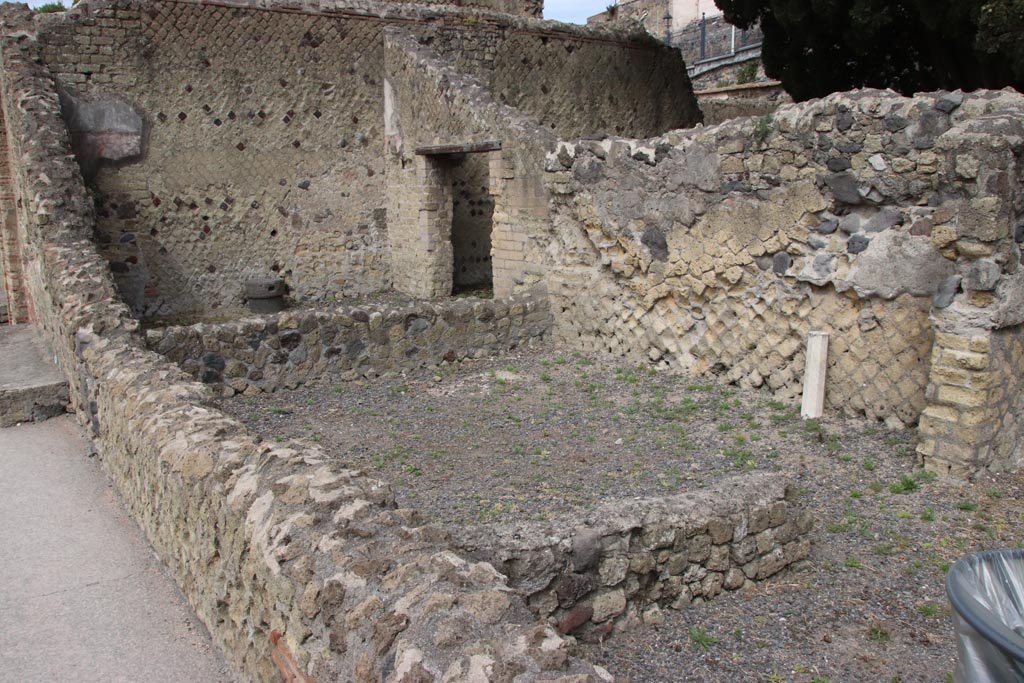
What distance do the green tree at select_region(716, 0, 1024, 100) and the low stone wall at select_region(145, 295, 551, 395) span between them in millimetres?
5756

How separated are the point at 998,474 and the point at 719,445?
1.72m

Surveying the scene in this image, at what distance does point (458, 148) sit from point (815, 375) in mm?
5906

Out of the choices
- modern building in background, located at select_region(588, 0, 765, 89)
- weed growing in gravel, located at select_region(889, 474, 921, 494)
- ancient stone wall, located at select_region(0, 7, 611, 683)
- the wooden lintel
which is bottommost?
weed growing in gravel, located at select_region(889, 474, 921, 494)

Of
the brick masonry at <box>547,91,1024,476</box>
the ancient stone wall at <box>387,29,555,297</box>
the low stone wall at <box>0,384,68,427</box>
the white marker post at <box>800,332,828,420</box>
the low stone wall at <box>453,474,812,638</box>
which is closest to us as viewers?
the low stone wall at <box>453,474,812,638</box>


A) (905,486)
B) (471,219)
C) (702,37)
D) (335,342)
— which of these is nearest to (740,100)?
(702,37)

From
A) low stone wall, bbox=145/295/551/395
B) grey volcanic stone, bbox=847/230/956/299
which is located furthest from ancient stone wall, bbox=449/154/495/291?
grey volcanic stone, bbox=847/230/956/299

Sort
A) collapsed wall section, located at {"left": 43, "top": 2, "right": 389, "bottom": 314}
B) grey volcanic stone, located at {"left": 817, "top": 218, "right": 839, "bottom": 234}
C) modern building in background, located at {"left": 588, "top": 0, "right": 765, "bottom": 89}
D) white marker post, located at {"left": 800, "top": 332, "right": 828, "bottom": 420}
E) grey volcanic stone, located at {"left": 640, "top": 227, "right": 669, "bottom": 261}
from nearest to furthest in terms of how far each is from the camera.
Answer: grey volcanic stone, located at {"left": 817, "top": 218, "right": 839, "bottom": 234}
white marker post, located at {"left": 800, "top": 332, "right": 828, "bottom": 420}
grey volcanic stone, located at {"left": 640, "top": 227, "right": 669, "bottom": 261}
collapsed wall section, located at {"left": 43, "top": 2, "right": 389, "bottom": 314}
modern building in background, located at {"left": 588, "top": 0, "right": 765, "bottom": 89}

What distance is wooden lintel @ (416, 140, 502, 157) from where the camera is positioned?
9891 millimetres

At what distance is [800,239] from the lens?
256 inches

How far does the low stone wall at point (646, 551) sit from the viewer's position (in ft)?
11.7

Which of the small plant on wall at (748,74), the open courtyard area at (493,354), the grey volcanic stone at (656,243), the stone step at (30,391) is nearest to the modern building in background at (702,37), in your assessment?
the small plant on wall at (748,74)

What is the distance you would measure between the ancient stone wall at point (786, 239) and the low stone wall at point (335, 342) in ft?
3.42

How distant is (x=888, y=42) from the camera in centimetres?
1178

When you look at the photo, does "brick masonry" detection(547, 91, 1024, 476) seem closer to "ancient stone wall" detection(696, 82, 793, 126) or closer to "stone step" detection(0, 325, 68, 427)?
"stone step" detection(0, 325, 68, 427)
